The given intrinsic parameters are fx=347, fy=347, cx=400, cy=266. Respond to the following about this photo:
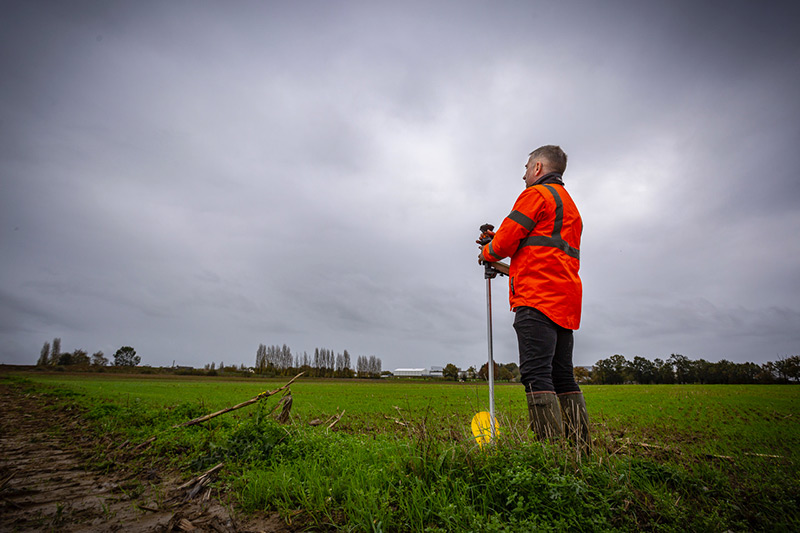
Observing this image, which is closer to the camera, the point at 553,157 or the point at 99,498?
the point at 99,498

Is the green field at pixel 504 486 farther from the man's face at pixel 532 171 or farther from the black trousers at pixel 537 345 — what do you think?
the man's face at pixel 532 171

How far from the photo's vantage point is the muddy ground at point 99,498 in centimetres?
260

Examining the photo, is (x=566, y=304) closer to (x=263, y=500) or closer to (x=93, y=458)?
(x=263, y=500)

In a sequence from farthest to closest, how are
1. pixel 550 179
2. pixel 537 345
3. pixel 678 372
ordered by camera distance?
1. pixel 678 372
2. pixel 550 179
3. pixel 537 345

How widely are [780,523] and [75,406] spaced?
14129mm

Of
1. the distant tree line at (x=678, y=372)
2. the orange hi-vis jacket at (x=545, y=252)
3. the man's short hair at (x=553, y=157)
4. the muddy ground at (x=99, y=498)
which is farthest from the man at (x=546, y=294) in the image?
the distant tree line at (x=678, y=372)

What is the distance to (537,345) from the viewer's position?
364cm

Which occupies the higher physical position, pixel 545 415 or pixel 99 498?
pixel 545 415

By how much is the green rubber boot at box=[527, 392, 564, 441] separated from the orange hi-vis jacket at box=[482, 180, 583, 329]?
0.78 meters

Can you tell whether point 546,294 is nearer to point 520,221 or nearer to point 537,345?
point 537,345

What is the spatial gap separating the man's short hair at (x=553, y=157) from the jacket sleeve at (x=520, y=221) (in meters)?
0.71

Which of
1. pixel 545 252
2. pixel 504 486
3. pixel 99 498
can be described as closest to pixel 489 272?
pixel 545 252

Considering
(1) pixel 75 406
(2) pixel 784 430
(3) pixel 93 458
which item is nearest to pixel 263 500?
(3) pixel 93 458

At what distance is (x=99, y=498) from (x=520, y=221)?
4.90 meters
